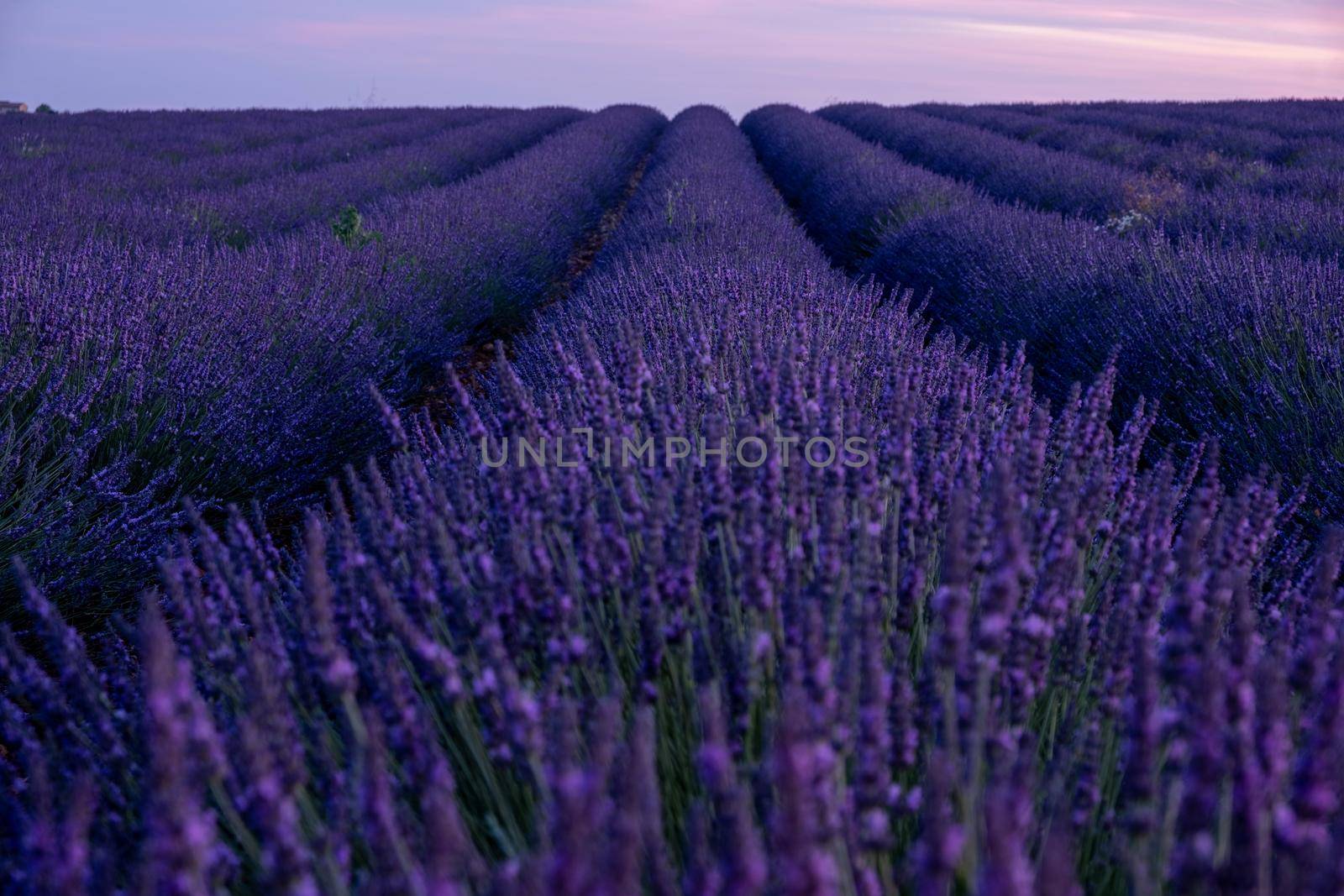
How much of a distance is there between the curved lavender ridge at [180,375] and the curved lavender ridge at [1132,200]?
416 cm

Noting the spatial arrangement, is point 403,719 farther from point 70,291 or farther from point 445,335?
point 445,335

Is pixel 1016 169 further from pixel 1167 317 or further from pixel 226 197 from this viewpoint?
pixel 226 197

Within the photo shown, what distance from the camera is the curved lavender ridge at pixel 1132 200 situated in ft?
17.6

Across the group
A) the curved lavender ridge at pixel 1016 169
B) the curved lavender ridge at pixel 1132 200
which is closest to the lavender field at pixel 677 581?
the curved lavender ridge at pixel 1132 200

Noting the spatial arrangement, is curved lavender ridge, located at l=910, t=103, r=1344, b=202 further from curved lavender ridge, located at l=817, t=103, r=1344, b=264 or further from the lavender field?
the lavender field

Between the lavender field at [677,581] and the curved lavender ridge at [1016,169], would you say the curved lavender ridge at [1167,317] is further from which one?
the curved lavender ridge at [1016,169]

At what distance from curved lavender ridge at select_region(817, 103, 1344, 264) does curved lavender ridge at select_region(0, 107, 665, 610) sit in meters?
4.16

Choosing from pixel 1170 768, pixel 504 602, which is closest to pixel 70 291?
pixel 504 602

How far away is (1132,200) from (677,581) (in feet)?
24.2

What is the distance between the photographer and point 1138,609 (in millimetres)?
1445

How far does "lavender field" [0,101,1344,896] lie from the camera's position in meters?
0.87

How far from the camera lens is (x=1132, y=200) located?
7453 mm

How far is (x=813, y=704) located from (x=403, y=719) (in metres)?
0.50

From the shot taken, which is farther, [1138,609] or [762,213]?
[762,213]
